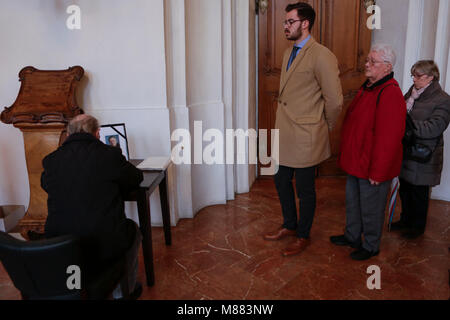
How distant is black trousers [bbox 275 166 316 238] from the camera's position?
2812 millimetres

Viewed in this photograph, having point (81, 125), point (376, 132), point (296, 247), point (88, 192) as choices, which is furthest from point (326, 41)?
point (88, 192)

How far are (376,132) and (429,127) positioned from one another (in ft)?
2.05

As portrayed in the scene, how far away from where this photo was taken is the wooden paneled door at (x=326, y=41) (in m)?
4.57

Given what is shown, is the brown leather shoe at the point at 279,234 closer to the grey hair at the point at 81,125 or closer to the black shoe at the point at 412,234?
the black shoe at the point at 412,234

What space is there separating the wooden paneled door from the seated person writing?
10.4ft

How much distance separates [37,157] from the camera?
122 inches

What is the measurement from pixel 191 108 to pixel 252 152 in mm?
1206

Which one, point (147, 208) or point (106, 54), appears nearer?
point (147, 208)

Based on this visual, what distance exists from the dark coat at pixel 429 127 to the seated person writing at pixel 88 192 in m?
2.24

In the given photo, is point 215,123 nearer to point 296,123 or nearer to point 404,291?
point 296,123

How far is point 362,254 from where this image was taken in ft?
9.22

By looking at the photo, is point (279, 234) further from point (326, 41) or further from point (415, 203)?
point (326, 41)

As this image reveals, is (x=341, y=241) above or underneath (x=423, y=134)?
underneath
